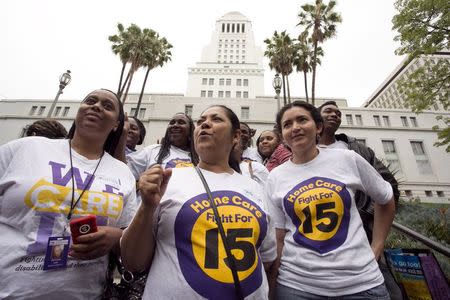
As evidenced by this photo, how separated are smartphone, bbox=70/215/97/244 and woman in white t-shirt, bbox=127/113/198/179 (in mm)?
2028

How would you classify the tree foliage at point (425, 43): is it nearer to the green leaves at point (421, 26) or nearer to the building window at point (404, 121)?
the green leaves at point (421, 26)

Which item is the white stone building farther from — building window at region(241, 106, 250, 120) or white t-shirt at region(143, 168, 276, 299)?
white t-shirt at region(143, 168, 276, 299)

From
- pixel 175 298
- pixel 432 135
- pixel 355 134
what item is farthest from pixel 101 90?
pixel 432 135

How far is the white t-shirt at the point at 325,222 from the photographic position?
1759mm

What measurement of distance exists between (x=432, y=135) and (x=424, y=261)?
35.8 m

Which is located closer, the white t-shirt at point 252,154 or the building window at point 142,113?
the white t-shirt at point 252,154

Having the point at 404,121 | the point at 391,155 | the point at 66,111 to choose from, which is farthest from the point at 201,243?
the point at 404,121

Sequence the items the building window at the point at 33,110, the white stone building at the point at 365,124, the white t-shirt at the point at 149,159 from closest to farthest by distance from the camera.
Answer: the white t-shirt at the point at 149,159 < the white stone building at the point at 365,124 < the building window at the point at 33,110

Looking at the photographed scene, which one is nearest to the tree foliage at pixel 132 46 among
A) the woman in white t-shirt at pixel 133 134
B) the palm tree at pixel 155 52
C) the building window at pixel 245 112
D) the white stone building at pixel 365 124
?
the palm tree at pixel 155 52

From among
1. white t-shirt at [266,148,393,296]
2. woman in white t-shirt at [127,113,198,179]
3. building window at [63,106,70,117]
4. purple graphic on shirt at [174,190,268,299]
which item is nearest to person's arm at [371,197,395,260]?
white t-shirt at [266,148,393,296]

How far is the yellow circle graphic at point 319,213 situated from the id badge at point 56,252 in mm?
1723

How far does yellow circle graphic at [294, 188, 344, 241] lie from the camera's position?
1938 mm

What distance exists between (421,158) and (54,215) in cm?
3679

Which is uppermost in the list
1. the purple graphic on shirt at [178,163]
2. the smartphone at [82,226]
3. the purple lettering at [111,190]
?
the purple graphic on shirt at [178,163]
